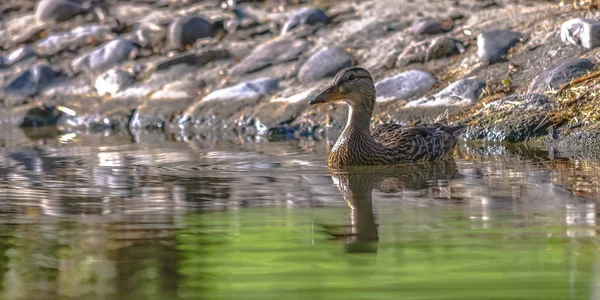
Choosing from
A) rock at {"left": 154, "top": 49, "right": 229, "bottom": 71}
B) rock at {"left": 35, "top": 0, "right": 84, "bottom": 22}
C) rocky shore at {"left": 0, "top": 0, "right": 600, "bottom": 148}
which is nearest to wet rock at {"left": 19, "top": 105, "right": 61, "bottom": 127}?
rocky shore at {"left": 0, "top": 0, "right": 600, "bottom": 148}

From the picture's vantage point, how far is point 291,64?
15.8m

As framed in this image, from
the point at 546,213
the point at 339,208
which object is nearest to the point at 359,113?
the point at 339,208

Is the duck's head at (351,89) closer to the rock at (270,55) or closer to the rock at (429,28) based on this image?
the rock at (429,28)

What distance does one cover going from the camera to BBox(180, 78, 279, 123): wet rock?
15094mm

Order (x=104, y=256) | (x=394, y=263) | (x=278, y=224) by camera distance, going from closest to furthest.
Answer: (x=394, y=263) → (x=104, y=256) → (x=278, y=224)

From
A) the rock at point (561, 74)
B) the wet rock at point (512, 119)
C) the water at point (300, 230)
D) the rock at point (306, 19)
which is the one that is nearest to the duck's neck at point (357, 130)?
the water at point (300, 230)

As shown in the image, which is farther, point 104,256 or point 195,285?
point 104,256

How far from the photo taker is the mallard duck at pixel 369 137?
987 centimetres

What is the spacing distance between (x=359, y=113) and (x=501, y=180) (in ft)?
7.67

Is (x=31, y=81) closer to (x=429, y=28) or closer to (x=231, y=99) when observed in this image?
(x=231, y=99)

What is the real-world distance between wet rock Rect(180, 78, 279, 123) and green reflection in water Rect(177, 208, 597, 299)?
8.76 m

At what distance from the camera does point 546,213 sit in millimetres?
6453

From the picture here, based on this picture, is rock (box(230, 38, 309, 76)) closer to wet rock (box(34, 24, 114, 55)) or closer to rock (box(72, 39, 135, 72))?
rock (box(72, 39, 135, 72))

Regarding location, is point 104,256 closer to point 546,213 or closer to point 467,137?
point 546,213
